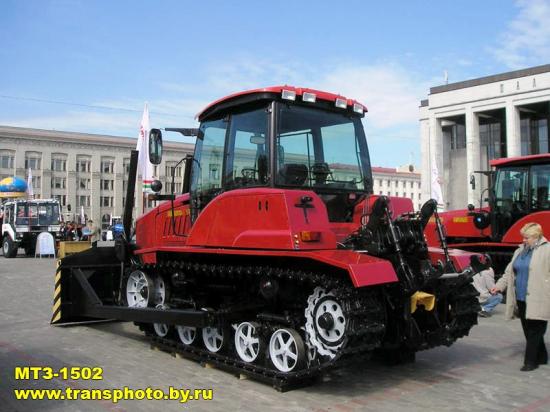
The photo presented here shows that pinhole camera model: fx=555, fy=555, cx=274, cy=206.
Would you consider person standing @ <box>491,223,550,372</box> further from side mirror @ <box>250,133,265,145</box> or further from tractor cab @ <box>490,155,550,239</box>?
tractor cab @ <box>490,155,550,239</box>

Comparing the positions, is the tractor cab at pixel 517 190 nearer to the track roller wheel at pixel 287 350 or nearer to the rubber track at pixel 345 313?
the rubber track at pixel 345 313

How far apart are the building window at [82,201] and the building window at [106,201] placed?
1.94 metres

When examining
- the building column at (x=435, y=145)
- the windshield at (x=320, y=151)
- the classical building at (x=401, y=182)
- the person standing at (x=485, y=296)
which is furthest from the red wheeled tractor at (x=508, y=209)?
the classical building at (x=401, y=182)

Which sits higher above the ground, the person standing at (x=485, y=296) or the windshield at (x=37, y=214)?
the windshield at (x=37, y=214)

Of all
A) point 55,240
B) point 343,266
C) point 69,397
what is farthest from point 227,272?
point 55,240

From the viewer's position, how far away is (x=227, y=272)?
Answer: 5.90 meters

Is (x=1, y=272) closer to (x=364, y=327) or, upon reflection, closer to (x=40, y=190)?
(x=364, y=327)

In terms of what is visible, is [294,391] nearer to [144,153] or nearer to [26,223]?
[144,153]

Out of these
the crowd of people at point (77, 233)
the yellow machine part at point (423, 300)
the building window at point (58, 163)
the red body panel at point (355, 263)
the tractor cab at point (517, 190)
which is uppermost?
the building window at point (58, 163)

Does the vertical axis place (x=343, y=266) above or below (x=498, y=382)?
above

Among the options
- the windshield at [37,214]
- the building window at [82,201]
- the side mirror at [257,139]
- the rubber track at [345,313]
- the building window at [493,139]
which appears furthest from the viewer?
the building window at [82,201]

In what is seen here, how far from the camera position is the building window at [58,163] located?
76.9m

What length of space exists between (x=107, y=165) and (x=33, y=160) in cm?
999

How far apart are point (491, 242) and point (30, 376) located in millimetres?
9488
